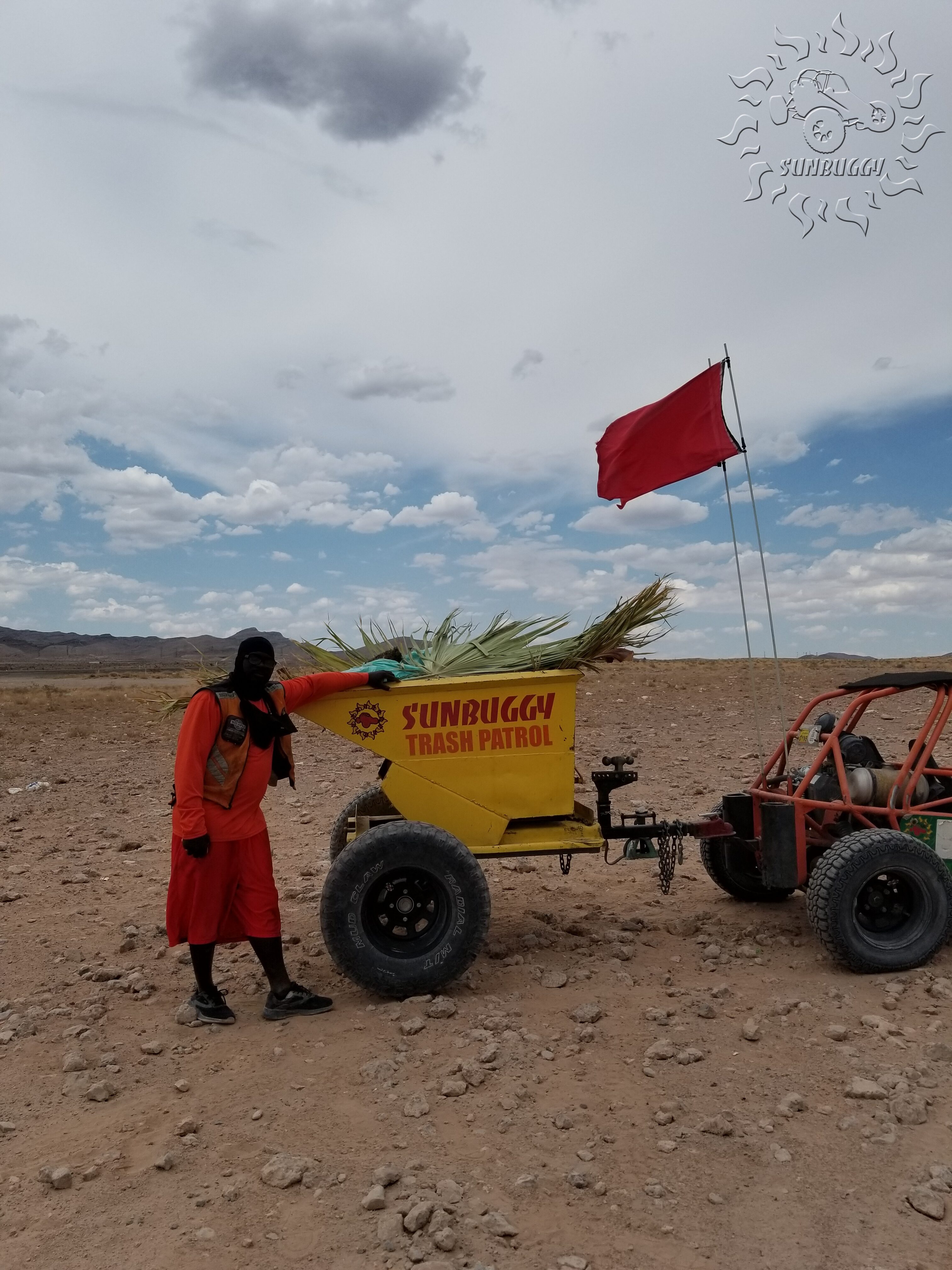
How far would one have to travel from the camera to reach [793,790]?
18.9 feet

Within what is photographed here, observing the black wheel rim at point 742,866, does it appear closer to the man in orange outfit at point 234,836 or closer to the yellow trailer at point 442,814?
the yellow trailer at point 442,814

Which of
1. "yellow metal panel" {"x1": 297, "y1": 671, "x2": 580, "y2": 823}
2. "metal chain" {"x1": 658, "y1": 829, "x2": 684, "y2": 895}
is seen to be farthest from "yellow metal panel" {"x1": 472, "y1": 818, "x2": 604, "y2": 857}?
"metal chain" {"x1": 658, "y1": 829, "x2": 684, "y2": 895}

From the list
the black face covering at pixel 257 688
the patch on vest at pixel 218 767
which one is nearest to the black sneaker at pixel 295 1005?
the patch on vest at pixel 218 767

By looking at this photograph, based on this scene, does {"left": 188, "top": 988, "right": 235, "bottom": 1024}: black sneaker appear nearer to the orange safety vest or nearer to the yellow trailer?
the yellow trailer

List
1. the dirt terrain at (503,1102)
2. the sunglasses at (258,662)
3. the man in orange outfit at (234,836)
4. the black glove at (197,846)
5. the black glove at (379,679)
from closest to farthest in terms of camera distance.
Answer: the dirt terrain at (503,1102)
the black glove at (197,846)
the man in orange outfit at (234,836)
the sunglasses at (258,662)
the black glove at (379,679)

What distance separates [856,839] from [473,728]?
6.99 ft

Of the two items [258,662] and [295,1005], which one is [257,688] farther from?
[295,1005]

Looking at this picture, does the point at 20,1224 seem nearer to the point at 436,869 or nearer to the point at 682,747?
the point at 436,869

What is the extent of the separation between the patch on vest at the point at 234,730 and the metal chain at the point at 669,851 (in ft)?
7.94

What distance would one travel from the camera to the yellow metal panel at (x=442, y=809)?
504cm

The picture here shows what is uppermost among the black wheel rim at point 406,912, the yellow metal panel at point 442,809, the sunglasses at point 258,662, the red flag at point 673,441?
the red flag at point 673,441

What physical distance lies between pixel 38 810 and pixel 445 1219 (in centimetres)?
827

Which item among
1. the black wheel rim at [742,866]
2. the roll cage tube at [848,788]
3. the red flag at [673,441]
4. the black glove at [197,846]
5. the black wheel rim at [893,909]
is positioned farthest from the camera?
the red flag at [673,441]

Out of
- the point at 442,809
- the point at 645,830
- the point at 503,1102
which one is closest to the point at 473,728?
the point at 442,809
